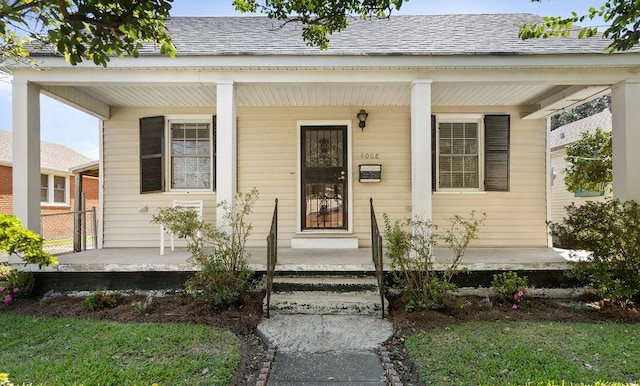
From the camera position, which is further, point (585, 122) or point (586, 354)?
point (585, 122)

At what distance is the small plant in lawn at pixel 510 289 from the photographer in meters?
4.15

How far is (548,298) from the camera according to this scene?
4.49 meters

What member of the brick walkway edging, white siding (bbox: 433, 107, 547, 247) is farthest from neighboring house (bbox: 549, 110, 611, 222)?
the brick walkway edging

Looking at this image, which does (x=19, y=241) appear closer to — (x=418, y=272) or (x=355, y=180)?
(x=418, y=272)

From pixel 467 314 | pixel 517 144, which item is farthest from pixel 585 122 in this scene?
pixel 467 314

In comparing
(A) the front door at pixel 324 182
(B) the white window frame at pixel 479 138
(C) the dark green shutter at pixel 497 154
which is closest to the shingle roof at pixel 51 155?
(A) the front door at pixel 324 182

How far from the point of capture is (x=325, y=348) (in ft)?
10.4

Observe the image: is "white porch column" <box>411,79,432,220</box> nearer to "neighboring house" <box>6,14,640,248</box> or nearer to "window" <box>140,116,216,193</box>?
"neighboring house" <box>6,14,640,248</box>

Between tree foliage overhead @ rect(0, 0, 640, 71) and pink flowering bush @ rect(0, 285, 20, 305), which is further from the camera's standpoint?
pink flowering bush @ rect(0, 285, 20, 305)

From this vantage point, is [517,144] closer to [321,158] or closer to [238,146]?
[321,158]

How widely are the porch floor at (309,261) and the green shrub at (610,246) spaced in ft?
1.53

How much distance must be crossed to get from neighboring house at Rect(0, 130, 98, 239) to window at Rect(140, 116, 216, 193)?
7.51m

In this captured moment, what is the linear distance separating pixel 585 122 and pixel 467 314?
47.1 feet

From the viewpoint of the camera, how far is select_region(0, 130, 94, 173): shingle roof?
1306 cm
